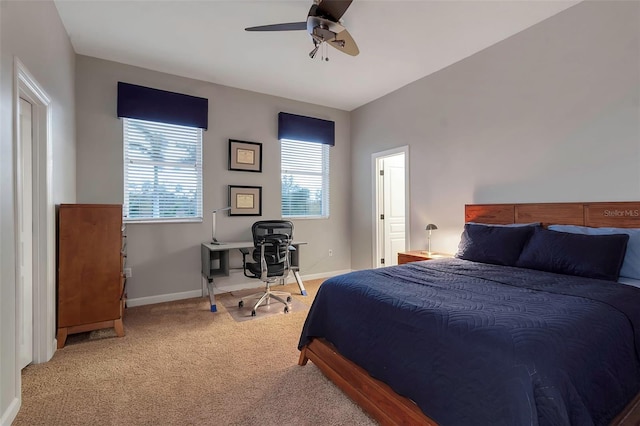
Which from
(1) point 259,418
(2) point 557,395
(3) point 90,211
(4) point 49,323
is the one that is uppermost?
(3) point 90,211

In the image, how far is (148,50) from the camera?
328 centimetres

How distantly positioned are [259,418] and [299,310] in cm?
178

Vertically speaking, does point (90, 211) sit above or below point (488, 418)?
above

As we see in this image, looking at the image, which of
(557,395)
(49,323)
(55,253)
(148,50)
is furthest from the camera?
(148,50)

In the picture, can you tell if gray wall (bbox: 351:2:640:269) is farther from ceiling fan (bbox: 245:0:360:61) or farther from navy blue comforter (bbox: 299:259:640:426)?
ceiling fan (bbox: 245:0:360:61)

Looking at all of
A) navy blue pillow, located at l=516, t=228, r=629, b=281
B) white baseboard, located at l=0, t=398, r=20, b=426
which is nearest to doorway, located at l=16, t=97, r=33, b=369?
white baseboard, located at l=0, t=398, r=20, b=426

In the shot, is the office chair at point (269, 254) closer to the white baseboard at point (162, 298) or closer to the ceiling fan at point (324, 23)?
the white baseboard at point (162, 298)

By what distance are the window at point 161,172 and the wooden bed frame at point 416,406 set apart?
8.77 ft

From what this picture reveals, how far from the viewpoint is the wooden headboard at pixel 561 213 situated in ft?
7.65

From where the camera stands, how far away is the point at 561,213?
2.68 m

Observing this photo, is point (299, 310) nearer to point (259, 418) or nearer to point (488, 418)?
point (259, 418)

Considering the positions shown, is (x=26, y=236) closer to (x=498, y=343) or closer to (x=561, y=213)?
(x=498, y=343)

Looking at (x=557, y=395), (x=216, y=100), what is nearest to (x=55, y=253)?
(x=216, y=100)

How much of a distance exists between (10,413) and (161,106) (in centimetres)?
320
